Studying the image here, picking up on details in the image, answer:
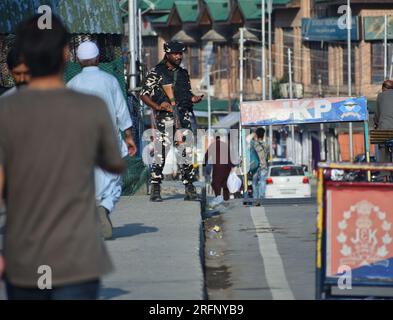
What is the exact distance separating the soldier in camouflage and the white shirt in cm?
375

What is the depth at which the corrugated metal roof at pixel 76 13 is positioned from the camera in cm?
1938

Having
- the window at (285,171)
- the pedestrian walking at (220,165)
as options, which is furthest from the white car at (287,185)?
the pedestrian walking at (220,165)

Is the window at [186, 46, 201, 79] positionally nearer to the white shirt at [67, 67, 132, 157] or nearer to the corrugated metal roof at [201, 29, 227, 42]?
the corrugated metal roof at [201, 29, 227, 42]

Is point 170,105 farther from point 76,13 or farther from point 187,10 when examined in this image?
point 187,10

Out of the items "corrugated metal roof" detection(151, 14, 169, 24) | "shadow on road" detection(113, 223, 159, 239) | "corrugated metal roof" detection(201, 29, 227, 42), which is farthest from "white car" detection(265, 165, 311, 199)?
"corrugated metal roof" detection(151, 14, 169, 24)

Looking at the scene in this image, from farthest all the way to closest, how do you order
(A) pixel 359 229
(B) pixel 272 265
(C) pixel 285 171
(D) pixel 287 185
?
1. (C) pixel 285 171
2. (D) pixel 287 185
3. (B) pixel 272 265
4. (A) pixel 359 229

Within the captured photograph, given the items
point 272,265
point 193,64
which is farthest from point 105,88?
point 193,64

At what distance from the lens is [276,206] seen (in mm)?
18578

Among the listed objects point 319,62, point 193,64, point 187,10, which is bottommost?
point 193,64

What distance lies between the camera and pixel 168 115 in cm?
1616

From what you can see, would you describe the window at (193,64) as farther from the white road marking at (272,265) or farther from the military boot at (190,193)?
the white road marking at (272,265)

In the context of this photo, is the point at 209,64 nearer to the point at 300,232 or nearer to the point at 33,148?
the point at 300,232

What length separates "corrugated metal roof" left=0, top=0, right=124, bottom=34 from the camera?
19.4m

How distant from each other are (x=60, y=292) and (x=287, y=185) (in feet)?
138
